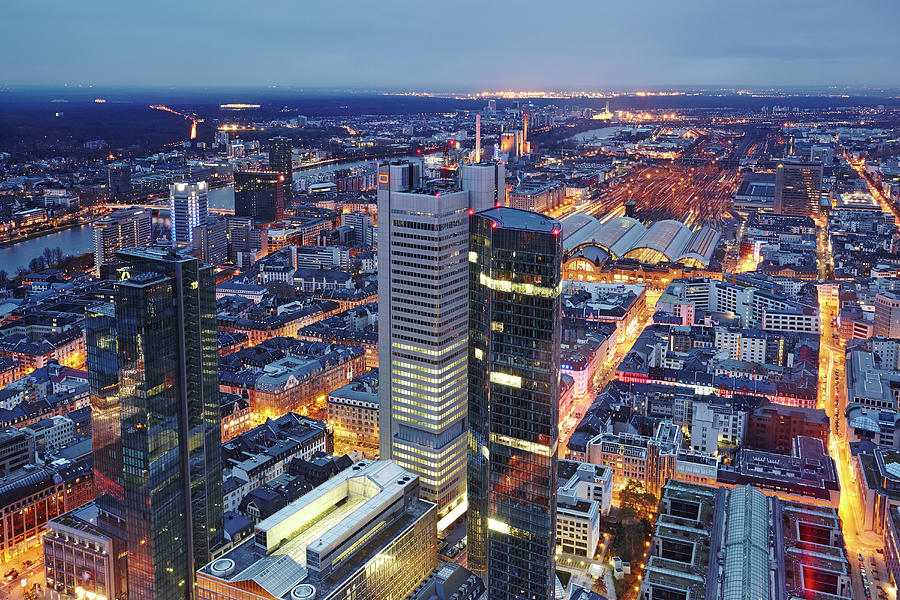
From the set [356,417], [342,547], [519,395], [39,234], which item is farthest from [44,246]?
[519,395]

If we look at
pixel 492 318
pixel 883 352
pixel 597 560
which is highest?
pixel 492 318

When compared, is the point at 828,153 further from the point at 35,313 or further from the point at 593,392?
the point at 35,313

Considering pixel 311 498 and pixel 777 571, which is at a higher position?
pixel 311 498

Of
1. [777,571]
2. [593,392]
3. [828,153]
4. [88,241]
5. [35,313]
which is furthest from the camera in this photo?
[828,153]

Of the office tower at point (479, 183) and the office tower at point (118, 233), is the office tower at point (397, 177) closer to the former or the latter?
the office tower at point (479, 183)

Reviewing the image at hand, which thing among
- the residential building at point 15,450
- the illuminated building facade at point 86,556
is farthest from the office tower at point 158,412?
the residential building at point 15,450

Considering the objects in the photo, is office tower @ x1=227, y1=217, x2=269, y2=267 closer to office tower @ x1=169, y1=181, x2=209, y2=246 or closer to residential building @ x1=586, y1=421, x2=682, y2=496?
office tower @ x1=169, y1=181, x2=209, y2=246

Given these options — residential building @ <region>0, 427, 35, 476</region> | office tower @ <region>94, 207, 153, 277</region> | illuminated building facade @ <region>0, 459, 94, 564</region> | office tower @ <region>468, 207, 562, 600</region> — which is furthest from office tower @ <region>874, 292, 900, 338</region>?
office tower @ <region>94, 207, 153, 277</region>

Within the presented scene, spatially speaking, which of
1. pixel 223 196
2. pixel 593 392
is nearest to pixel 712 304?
pixel 593 392

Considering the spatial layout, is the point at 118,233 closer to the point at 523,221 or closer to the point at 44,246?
the point at 44,246
